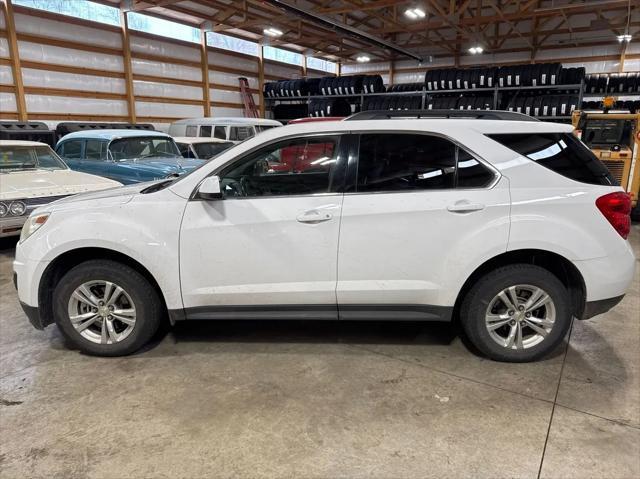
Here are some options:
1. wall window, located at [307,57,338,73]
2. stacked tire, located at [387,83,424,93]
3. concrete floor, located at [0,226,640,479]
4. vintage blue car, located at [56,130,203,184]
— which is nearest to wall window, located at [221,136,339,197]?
concrete floor, located at [0,226,640,479]

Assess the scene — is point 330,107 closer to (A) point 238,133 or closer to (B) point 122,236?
(A) point 238,133

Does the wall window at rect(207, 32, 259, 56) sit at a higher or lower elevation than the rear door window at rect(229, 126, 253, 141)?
higher

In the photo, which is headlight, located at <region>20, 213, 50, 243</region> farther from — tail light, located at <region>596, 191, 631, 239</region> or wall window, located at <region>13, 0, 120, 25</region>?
wall window, located at <region>13, 0, 120, 25</region>

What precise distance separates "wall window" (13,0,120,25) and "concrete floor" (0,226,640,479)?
1238cm

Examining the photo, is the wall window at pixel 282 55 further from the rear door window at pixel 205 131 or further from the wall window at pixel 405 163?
the wall window at pixel 405 163

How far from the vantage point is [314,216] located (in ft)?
9.77

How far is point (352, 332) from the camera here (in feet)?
12.3

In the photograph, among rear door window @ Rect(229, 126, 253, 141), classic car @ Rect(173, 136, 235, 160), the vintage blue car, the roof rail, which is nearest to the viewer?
the roof rail

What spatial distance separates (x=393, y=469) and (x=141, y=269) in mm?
2111

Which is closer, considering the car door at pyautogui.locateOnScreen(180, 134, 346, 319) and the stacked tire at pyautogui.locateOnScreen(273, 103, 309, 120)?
the car door at pyautogui.locateOnScreen(180, 134, 346, 319)

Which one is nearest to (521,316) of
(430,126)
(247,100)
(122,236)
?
(430,126)

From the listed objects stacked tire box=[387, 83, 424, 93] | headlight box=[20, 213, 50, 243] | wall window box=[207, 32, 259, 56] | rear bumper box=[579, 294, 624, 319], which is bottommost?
rear bumper box=[579, 294, 624, 319]

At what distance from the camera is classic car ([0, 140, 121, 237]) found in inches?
224

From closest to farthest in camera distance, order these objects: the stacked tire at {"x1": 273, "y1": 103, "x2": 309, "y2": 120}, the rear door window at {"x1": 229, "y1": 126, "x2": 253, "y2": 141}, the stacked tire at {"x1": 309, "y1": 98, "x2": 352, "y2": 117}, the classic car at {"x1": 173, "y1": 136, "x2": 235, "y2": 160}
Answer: the classic car at {"x1": 173, "y1": 136, "x2": 235, "y2": 160}
the rear door window at {"x1": 229, "y1": 126, "x2": 253, "y2": 141}
the stacked tire at {"x1": 309, "y1": 98, "x2": 352, "y2": 117}
the stacked tire at {"x1": 273, "y1": 103, "x2": 309, "y2": 120}
